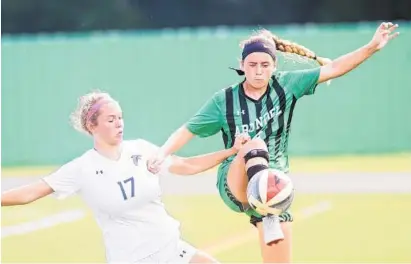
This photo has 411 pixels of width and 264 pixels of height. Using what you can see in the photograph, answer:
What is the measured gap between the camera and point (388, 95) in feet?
27.7

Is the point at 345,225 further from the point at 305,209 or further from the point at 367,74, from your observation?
the point at 367,74

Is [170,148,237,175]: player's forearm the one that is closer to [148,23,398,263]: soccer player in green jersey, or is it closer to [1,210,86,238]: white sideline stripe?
[148,23,398,263]: soccer player in green jersey

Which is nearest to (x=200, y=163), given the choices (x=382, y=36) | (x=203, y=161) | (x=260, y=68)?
(x=203, y=161)

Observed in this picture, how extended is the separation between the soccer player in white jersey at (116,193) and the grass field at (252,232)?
1.56 meters

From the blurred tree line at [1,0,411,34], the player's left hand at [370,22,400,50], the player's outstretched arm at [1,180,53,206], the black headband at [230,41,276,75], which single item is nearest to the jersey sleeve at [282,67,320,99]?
the black headband at [230,41,276,75]

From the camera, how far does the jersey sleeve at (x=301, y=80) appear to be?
4.06 metres

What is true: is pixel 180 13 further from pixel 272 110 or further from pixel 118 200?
pixel 118 200

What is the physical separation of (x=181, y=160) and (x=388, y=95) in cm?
459

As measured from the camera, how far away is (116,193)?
150 inches

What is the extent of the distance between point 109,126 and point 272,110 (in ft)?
2.10

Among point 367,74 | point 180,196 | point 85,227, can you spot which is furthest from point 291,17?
point 85,227

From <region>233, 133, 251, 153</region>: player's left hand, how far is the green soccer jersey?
3 centimetres

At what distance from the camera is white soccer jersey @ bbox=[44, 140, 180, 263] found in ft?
12.5

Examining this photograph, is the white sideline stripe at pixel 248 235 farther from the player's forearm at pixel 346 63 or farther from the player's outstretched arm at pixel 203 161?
the player's forearm at pixel 346 63
